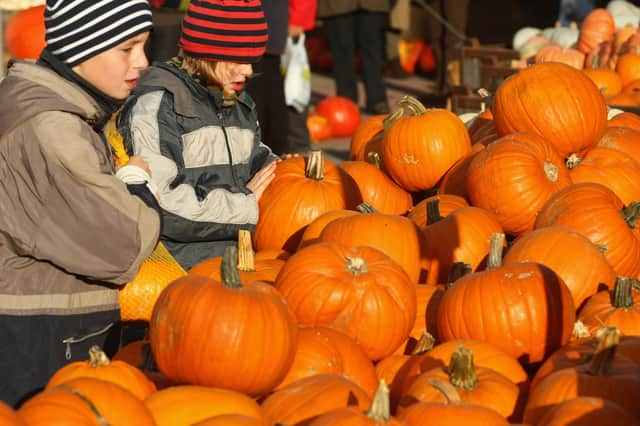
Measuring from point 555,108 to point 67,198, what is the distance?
95.4 inches

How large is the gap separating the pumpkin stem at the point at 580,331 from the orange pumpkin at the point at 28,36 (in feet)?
12.9

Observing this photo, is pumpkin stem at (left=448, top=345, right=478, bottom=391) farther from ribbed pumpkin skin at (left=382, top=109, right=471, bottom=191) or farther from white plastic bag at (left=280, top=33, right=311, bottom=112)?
white plastic bag at (left=280, top=33, right=311, bottom=112)

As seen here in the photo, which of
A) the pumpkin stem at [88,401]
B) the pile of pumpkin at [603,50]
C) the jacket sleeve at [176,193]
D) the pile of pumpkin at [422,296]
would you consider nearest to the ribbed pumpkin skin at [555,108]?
the pile of pumpkin at [422,296]

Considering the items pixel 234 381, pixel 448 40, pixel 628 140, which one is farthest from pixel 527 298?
pixel 448 40

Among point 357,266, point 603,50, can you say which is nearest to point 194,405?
point 357,266

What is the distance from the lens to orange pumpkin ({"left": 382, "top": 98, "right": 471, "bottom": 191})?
510cm

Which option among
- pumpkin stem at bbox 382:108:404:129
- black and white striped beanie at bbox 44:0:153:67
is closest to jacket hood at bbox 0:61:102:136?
black and white striped beanie at bbox 44:0:153:67

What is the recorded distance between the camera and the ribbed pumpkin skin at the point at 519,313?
3.50 meters

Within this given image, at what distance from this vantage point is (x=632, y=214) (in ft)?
14.3

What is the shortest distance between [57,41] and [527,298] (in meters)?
1.73

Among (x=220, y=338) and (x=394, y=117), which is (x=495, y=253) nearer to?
(x=220, y=338)

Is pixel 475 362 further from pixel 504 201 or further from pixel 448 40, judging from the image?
pixel 448 40

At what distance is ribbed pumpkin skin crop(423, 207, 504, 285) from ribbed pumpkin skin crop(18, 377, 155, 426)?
183 centimetres

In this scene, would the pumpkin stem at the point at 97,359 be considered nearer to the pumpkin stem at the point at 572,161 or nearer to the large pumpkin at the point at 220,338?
the large pumpkin at the point at 220,338
